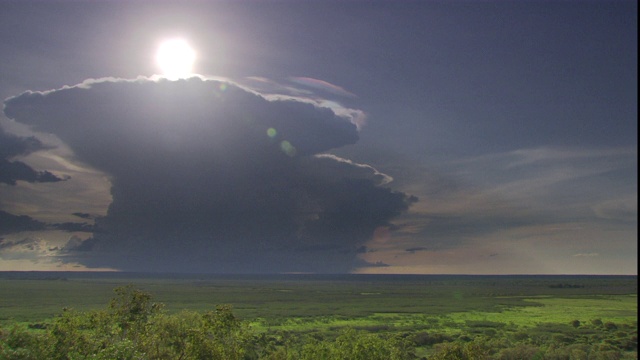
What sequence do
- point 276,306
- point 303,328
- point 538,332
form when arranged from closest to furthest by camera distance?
point 538,332 → point 303,328 → point 276,306

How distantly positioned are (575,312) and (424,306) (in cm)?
5428

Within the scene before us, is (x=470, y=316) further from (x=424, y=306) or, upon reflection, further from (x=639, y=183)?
(x=639, y=183)

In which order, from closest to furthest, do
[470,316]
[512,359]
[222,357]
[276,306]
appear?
1. [222,357]
2. [512,359]
3. [470,316]
4. [276,306]

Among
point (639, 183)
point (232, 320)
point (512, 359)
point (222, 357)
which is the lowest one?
point (512, 359)

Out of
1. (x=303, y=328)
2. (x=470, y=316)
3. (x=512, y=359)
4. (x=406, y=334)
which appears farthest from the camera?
(x=470, y=316)

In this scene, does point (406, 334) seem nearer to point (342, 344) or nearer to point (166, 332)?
point (342, 344)

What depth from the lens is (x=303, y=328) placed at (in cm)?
12438

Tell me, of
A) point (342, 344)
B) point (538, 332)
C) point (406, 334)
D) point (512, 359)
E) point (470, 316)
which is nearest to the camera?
point (342, 344)

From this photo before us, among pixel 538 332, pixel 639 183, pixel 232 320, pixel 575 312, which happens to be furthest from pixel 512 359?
pixel 575 312

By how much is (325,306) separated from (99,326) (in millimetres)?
157542

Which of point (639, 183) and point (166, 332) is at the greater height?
point (639, 183)

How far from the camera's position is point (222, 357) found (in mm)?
33906

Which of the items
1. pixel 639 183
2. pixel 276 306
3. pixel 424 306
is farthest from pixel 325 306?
pixel 639 183

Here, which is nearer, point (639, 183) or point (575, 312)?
point (639, 183)
